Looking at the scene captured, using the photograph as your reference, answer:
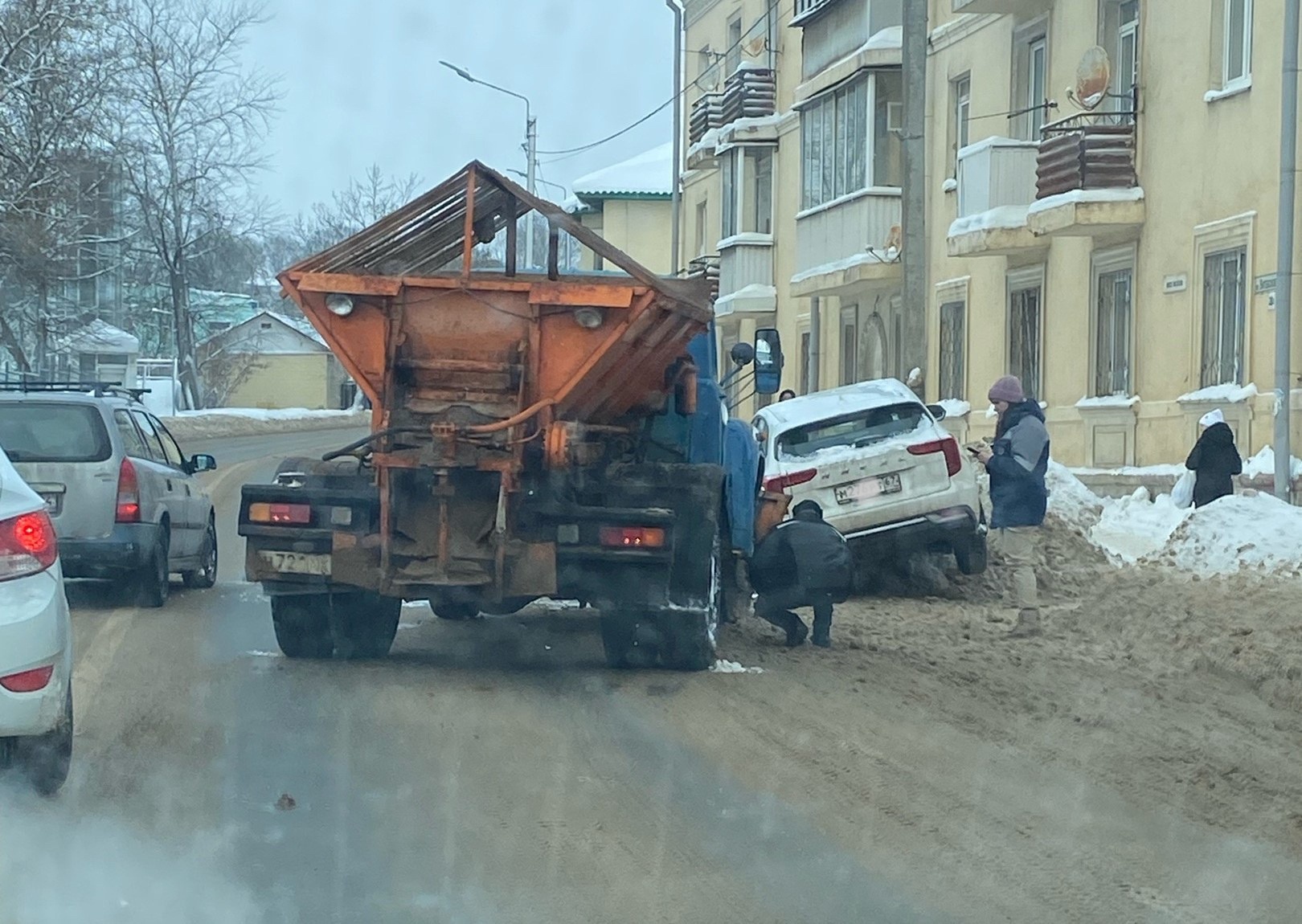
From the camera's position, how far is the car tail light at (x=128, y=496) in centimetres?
1355

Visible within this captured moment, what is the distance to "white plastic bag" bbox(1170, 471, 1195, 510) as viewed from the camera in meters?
19.3

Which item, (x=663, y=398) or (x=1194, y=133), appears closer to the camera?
(x=663, y=398)

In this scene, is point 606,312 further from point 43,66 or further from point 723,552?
point 43,66

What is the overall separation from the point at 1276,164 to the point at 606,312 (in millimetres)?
11772

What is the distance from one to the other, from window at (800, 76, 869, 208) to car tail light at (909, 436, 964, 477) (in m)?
15.1

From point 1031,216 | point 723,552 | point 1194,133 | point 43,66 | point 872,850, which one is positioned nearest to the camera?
point 872,850

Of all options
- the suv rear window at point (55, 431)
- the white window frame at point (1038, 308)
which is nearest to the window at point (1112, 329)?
the white window frame at point (1038, 308)

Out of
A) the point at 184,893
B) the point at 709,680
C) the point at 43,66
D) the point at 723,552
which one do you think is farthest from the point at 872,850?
the point at 43,66

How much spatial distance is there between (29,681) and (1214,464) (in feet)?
43.1

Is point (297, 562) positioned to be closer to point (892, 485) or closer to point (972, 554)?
point (892, 485)

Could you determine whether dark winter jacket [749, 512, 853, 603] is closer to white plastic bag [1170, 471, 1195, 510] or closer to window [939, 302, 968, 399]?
white plastic bag [1170, 471, 1195, 510]

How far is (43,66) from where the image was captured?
1310 inches

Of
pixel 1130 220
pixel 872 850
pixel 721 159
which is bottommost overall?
pixel 872 850

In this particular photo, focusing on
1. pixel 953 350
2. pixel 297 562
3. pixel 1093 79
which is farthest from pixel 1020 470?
pixel 953 350
